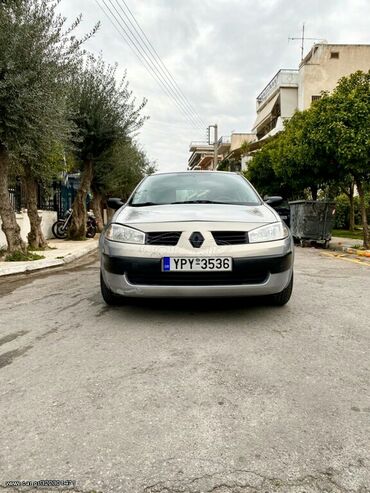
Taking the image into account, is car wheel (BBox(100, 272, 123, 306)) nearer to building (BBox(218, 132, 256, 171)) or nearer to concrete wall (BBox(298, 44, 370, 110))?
concrete wall (BBox(298, 44, 370, 110))

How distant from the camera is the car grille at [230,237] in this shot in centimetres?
369

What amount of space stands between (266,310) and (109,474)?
2771 mm

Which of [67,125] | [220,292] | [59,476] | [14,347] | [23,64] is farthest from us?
[67,125]

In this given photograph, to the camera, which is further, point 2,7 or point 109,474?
point 2,7

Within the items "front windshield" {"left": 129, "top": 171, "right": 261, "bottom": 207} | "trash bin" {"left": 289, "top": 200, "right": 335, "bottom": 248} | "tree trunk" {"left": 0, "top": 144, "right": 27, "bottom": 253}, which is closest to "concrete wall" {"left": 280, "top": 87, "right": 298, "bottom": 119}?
"trash bin" {"left": 289, "top": 200, "right": 335, "bottom": 248}

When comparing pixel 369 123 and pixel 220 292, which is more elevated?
pixel 369 123

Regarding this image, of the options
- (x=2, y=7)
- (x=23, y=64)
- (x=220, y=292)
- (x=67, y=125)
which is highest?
(x=2, y=7)

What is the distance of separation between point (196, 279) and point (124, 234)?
79cm

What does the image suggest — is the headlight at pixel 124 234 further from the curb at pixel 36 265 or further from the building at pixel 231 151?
the building at pixel 231 151

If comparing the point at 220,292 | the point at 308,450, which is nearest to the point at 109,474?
→ the point at 308,450

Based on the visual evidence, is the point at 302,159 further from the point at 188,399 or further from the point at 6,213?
the point at 188,399

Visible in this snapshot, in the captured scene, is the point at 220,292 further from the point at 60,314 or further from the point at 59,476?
the point at 59,476

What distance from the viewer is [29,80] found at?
7.53 meters

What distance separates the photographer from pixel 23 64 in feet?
24.2
